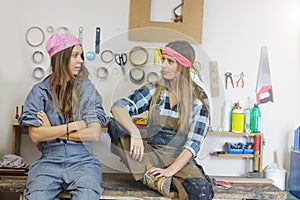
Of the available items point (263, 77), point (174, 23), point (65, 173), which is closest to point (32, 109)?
point (65, 173)

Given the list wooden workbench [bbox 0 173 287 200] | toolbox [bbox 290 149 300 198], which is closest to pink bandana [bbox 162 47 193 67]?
wooden workbench [bbox 0 173 287 200]

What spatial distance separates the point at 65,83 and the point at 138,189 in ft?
1.98

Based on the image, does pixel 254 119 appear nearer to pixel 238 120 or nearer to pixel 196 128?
pixel 238 120

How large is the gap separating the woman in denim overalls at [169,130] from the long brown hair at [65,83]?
0.19 m

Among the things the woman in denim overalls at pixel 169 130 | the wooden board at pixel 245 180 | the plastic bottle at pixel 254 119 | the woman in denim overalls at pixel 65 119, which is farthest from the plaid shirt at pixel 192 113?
the plastic bottle at pixel 254 119

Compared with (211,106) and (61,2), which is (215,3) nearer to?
(211,106)

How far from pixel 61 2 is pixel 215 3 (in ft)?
3.07

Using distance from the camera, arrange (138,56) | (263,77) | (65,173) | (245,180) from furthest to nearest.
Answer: (263,77) < (245,180) < (138,56) < (65,173)

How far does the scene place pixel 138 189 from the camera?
216cm

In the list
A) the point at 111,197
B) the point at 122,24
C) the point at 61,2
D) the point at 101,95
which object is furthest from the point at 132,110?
the point at 61,2

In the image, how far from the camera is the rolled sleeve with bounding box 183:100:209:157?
7.00 feet

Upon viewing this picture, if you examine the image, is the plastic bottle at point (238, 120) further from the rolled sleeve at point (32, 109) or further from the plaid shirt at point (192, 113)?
the rolled sleeve at point (32, 109)

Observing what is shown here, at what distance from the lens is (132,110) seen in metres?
2.16

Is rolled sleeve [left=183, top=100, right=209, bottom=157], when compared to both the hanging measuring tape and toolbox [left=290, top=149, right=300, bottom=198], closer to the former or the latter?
the hanging measuring tape
